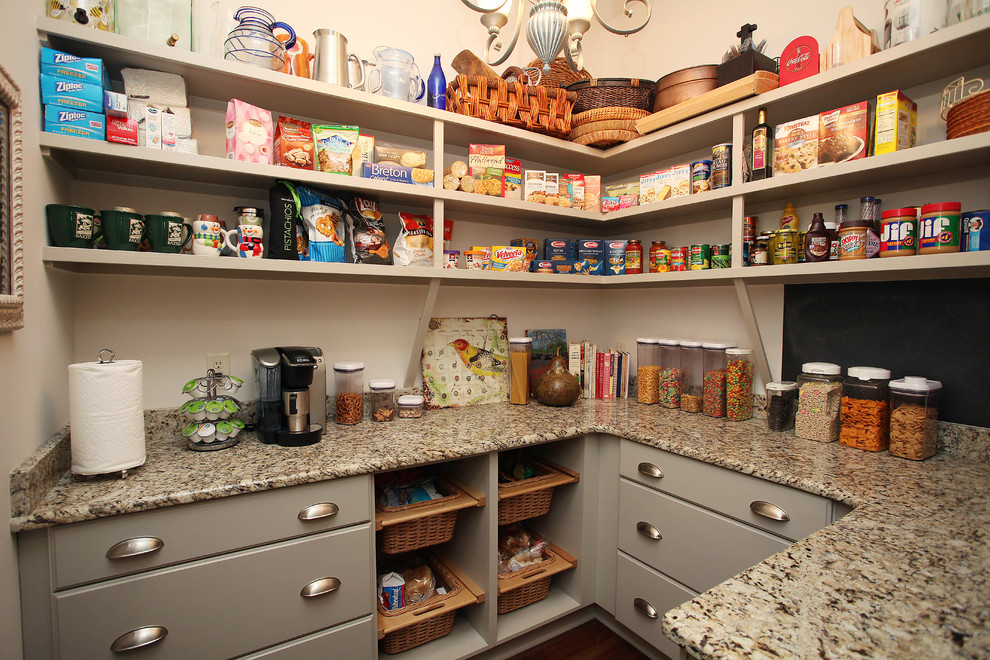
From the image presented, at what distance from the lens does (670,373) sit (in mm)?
2168

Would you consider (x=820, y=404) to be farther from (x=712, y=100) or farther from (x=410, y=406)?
(x=410, y=406)

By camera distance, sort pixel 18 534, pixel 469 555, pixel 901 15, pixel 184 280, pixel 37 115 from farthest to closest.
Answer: pixel 469 555 → pixel 184 280 → pixel 901 15 → pixel 37 115 → pixel 18 534

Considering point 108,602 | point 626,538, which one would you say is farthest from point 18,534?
point 626,538

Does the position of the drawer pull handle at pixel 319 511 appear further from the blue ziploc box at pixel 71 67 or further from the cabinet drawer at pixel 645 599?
the blue ziploc box at pixel 71 67

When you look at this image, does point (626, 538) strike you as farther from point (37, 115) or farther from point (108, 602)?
point (37, 115)

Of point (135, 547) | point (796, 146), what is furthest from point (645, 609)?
point (796, 146)

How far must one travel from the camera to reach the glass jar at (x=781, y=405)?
5.70 feet

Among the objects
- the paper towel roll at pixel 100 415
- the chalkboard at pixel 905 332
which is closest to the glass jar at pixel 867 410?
the chalkboard at pixel 905 332

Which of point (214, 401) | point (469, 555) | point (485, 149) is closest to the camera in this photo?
point (214, 401)

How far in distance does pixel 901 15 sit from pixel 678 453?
1.50 meters

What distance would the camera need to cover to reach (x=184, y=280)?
167 centimetres

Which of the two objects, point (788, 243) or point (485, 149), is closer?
point (788, 243)

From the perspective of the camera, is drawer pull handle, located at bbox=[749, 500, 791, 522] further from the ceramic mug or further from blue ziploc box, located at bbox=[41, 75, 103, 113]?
blue ziploc box, located at bbox=[41, 75, 103, 113]

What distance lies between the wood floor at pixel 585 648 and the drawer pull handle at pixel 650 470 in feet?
2.43
